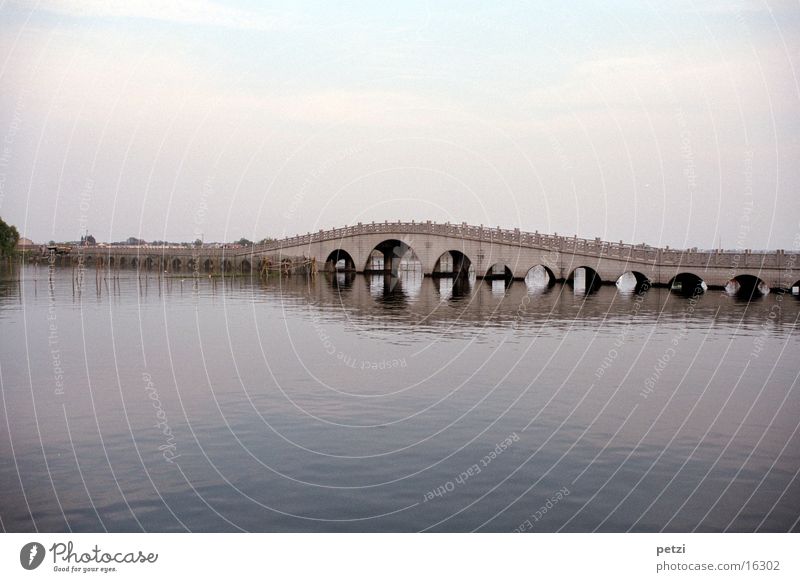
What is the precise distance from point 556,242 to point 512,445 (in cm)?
5641

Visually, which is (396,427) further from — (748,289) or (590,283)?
(590,283)

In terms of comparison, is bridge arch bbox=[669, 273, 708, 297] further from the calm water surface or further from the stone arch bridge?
the calm water surface

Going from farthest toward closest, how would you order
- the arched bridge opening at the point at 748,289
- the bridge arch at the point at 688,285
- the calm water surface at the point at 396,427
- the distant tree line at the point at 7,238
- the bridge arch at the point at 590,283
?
the distant tree line at the point at 7,238, the bridge arch at the point at 590,283, the bridge arch at the point at 688,285, the arched bridge opening at the point at 748,289, the calm water surface at the point at 396,427

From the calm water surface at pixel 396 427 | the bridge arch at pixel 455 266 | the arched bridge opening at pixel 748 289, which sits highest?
the bridge arch at pixel 455 266

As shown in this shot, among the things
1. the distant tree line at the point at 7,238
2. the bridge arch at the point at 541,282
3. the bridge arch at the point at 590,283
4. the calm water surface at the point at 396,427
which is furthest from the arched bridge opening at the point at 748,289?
the distant tree line at the point at 7,238

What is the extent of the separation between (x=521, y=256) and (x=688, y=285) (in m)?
14.6

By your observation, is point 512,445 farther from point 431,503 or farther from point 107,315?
point 107,315

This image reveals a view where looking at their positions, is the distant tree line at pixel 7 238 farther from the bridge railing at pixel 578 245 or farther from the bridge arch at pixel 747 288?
the bridge arch at pixel 747 288

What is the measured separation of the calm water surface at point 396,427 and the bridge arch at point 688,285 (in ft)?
88.0

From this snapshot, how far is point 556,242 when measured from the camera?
72.1 metres

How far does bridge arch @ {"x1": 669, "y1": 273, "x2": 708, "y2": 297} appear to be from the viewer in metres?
64.3

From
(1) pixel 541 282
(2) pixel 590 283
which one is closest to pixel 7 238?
(1) pixel 541 282

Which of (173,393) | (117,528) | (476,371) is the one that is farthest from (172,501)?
(476,371)

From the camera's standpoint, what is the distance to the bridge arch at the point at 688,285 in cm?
6431
